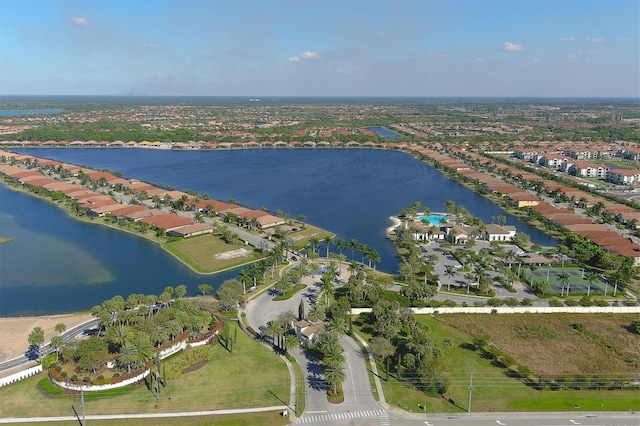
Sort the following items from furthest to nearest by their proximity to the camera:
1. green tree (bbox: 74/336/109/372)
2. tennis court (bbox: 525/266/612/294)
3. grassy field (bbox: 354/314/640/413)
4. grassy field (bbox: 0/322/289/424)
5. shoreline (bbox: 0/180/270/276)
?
shoreline (bbox: 0/180/270/276) < tennis court (bbox: 525/266/612/294) < green tree (bbox: 74/336/109/372) < grassy field (bbox: 354/314/640/413) < grassy field (bbox: 0/322/289/424)

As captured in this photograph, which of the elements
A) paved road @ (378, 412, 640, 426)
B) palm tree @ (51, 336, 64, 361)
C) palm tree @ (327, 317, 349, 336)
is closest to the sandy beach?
palm tree @ (51, 336, 64, 361)

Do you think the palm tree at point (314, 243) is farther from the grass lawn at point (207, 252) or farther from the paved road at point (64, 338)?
the paved road at point (64, 338)

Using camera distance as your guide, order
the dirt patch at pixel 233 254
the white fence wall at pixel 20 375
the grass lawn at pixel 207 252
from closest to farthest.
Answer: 1. the white fence wall at pixel 20 375
2. the grass lawn at pixel 207 252
3. the dirt patch at pixel 233 254

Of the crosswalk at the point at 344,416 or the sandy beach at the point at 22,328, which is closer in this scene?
the crosswalk at the point at 344,416

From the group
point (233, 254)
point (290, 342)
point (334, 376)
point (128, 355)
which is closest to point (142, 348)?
point (128, 355)

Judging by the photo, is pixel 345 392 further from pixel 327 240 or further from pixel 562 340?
pixel 327 240

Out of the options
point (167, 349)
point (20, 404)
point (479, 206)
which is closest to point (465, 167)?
point (479, 206)

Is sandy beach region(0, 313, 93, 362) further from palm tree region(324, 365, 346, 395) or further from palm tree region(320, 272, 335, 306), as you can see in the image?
palm tree region(324, 365, 346, 395)

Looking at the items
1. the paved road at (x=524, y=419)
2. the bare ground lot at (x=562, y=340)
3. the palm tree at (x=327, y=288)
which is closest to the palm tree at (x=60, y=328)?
the palm tree at (x=327, y=288)
